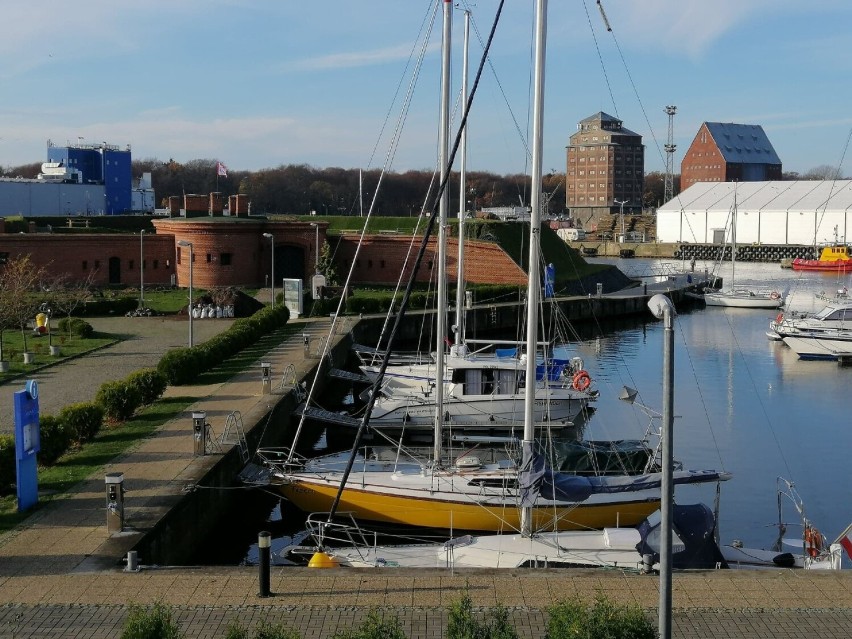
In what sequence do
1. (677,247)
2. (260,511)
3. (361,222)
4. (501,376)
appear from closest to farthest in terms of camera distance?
(260,511) → (501,376) → (361,222) → (677,247)

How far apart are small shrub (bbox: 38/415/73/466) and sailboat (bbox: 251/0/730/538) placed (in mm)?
3571

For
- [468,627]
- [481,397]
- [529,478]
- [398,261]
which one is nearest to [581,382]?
[481,397]

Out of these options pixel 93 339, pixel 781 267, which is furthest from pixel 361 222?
pixel 781 267

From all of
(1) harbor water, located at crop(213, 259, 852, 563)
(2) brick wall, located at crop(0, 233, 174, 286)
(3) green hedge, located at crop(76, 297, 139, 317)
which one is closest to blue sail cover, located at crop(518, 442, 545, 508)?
(1) harbor water, located at crop(213, 259, 852, 563)

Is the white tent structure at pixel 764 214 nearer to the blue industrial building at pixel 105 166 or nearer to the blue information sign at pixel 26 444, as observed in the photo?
the blue industrial building at pixel 105 166

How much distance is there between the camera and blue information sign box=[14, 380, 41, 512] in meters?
14.7

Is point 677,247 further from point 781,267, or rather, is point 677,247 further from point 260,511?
point 260,511

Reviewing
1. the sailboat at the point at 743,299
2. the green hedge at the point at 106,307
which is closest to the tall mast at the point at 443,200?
the green hedge at the point at 106,307

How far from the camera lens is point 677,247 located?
110 m

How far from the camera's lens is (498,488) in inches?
683

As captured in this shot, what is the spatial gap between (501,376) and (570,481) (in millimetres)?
10875

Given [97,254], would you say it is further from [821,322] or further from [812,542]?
[812,542]

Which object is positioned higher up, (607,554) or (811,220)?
(811,220)

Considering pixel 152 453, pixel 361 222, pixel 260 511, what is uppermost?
pixel 361 222
